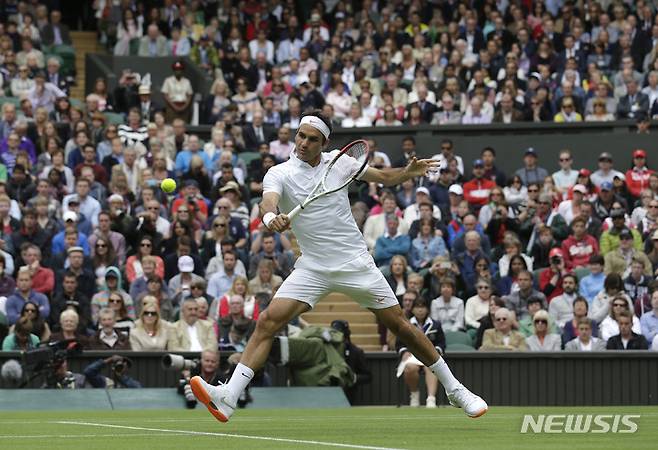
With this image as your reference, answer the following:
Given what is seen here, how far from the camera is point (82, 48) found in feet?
98.0

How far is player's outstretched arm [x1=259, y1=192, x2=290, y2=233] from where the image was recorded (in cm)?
941

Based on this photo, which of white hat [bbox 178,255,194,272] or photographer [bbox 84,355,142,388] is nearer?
photographer [bbox 84,355,142,388]

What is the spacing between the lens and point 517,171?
75.2 feet

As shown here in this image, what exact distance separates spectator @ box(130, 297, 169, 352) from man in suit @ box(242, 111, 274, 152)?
20.8 ft

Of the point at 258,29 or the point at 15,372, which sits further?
the point at 258,29

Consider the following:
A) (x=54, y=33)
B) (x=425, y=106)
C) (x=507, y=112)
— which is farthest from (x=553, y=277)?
(x=54, y=33)

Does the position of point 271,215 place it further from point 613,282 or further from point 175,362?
point 613,282

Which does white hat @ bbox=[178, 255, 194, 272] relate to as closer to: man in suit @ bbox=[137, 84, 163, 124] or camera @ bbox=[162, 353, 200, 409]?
camera @ bbox=[162, 353, 200, 409]

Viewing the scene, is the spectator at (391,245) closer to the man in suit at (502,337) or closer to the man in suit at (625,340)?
the man in suit at (502,337)

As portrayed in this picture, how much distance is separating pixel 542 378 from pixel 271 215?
344 inches

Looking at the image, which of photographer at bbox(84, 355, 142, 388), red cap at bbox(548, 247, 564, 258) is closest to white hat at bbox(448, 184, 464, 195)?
red cap at bbox(548, 247, 564, 258)

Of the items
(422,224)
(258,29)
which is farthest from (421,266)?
(258,29)

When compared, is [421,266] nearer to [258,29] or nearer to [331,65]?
[331,65]

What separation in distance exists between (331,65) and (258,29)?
2.82 metres
